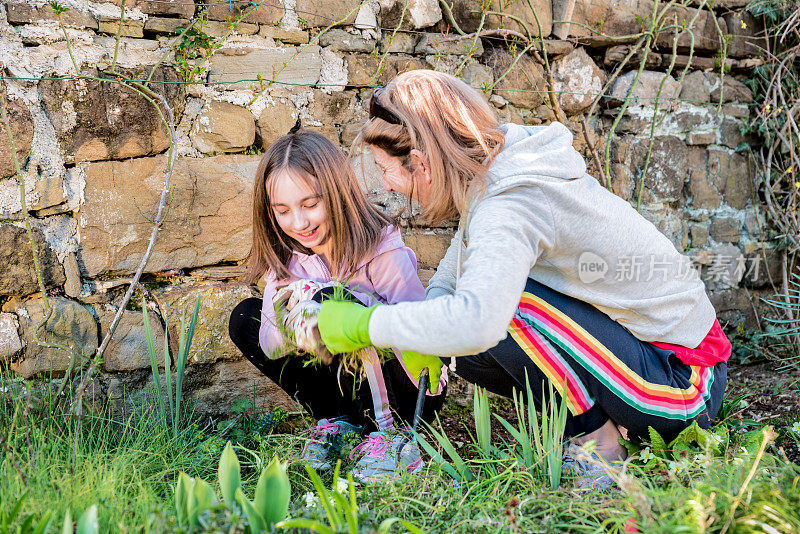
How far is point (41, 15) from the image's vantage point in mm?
1987

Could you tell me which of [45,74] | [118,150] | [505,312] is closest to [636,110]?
[505,312]

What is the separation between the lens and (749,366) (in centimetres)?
294

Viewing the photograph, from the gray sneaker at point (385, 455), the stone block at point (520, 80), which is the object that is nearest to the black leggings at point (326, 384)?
the gray sneaker at point (385, 455)

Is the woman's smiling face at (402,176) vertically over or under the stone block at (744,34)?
under

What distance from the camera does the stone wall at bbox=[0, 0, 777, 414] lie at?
202 cm

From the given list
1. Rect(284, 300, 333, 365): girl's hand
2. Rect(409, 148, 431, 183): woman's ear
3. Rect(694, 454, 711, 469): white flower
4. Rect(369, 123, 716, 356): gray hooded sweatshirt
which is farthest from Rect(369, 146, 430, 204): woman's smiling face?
Rect(694, 454, 711, 469): white flower

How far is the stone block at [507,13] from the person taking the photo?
2512 mm

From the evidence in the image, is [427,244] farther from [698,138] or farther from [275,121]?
[698,138]

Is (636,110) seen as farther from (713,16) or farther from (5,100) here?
(5,100)

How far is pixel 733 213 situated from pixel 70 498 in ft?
9.53

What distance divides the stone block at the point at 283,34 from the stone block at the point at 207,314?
0.87 m

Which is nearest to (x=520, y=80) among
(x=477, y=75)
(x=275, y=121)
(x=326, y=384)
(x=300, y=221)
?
(x=477, y=75)

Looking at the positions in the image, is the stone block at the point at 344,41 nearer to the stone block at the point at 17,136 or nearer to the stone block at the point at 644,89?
the stone block at the point at 17,136

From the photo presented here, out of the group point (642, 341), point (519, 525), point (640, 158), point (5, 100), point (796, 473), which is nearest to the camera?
point (519, 525)
